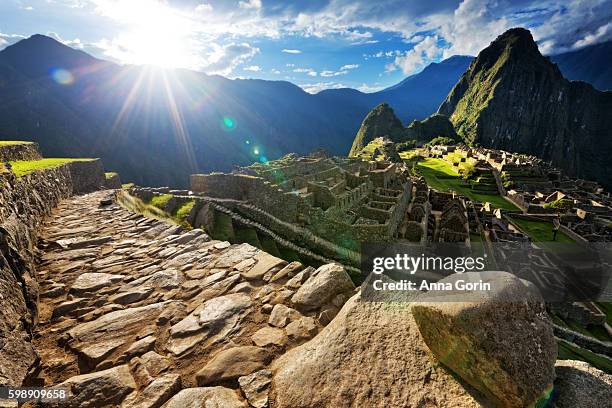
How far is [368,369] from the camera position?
94.0 inches

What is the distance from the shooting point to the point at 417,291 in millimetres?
3162

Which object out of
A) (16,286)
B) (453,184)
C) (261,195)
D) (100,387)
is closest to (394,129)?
(453,184)

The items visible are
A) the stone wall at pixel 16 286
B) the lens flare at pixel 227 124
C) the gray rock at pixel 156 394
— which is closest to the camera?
the gray rock at pixel 156 394

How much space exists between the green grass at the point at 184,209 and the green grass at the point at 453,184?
4254 centimetres

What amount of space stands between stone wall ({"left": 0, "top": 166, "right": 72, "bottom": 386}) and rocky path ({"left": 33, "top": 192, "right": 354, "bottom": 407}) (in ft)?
0.70

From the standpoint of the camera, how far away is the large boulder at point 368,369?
7.01ft

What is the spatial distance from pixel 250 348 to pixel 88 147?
150 m

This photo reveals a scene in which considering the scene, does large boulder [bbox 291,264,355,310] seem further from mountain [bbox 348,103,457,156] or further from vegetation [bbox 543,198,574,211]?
mountain [bbox 348,103,457,156]

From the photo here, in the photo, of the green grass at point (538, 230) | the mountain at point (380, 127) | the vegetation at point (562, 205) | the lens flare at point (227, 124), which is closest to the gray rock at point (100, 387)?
the green grass at point (538, 230)

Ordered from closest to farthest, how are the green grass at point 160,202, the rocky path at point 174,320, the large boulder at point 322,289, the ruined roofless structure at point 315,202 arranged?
the rocky path at point 174,320 < the large boulder at point 322,289 < the green grass at point 160,202 < the ruined roofless structure at point 315,202

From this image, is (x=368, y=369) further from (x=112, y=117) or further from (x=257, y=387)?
(x=112, y=117)

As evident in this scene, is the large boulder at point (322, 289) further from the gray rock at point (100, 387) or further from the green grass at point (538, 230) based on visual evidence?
the green grass at point (538, 230)

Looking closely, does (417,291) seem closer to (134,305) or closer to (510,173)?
(134,305)

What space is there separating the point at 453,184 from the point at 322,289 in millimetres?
57707
